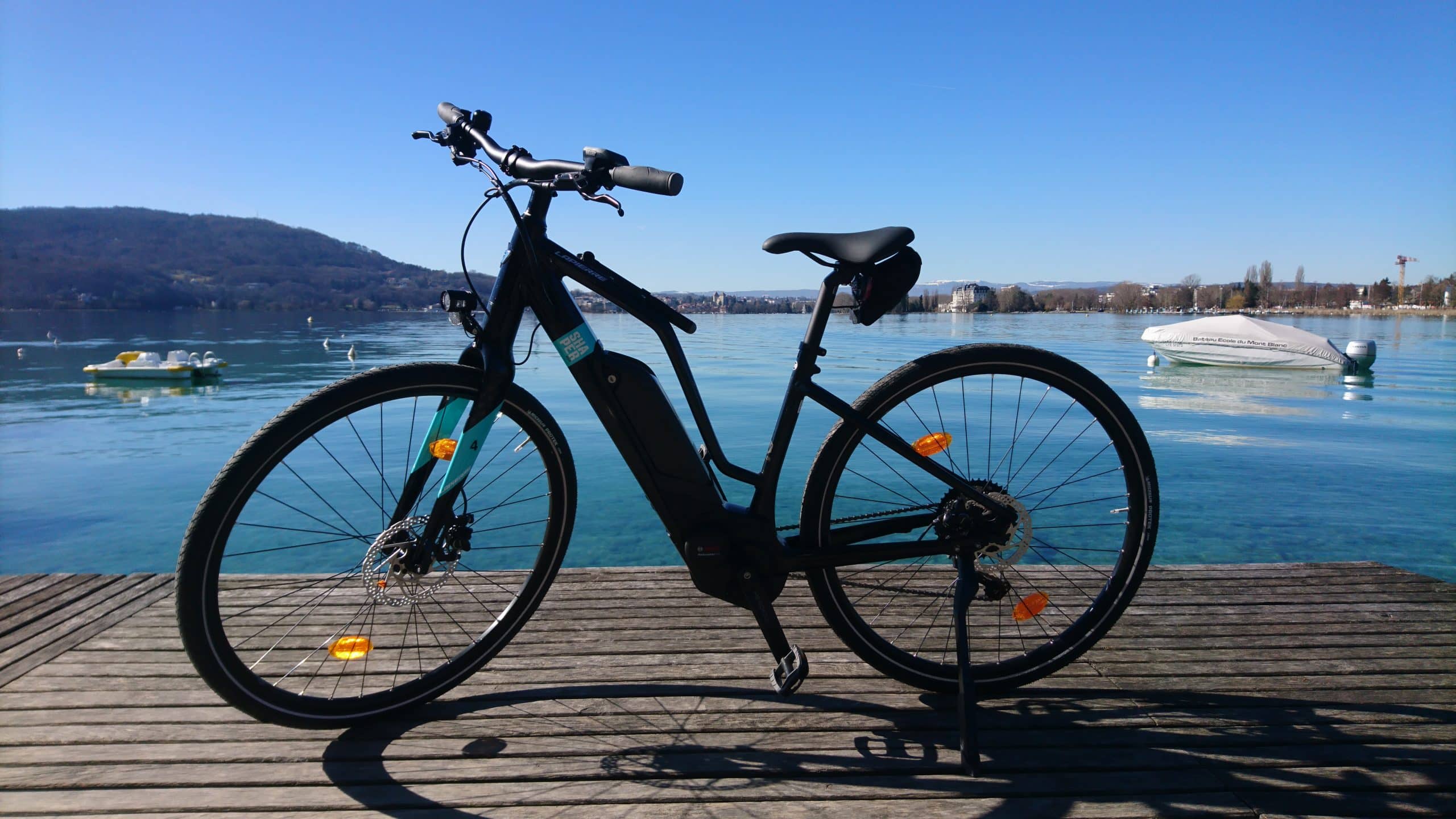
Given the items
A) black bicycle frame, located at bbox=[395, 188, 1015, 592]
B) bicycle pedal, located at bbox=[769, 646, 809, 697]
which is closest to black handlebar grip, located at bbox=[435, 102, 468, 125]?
black bicycle frame, located at bbox=[395, 188, 1015, 592]

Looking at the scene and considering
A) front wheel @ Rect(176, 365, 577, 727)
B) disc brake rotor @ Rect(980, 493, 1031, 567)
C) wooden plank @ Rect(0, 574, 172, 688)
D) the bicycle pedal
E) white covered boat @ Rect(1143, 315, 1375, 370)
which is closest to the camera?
front wheel @ Rect(176, 365, 577, 727)

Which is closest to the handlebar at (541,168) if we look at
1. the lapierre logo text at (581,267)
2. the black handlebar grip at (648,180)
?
the black handlebar grip at (648,180)

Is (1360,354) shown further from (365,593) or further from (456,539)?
(365,593)

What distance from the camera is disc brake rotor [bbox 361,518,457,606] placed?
1.81 metres

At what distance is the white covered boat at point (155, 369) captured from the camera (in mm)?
26891

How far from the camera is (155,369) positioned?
2702 centimetres

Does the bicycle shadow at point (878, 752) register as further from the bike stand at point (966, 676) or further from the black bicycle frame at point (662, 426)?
the black bicycle frame at point (662, 426)

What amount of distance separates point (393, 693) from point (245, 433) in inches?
652

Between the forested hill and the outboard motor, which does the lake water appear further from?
the forested hill

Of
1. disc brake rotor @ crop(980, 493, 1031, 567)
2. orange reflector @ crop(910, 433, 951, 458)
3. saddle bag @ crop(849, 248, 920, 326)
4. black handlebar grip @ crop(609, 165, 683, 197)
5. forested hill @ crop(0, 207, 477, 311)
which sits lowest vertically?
disc brake rotor @ crop(980, 493, 1031, 567)

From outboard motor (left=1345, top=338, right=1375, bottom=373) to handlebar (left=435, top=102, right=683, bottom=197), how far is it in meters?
36.5

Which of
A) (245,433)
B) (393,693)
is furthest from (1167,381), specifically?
(393,693)

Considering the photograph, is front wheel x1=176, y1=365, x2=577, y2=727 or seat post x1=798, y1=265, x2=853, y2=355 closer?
front wheel x1=176, y1=365, x2=577, y2=727

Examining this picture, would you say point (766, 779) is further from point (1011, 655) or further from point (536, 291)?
point (536, 291)
